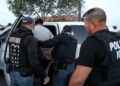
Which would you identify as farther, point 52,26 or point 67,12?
point 67,12

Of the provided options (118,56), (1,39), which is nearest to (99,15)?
(118,56)

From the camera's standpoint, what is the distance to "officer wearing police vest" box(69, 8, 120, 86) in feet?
9.52

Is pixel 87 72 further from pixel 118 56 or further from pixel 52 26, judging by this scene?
pixel 52 26

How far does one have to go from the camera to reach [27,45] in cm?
482

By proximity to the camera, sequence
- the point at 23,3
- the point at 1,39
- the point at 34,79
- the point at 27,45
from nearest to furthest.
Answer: the point at 27,45
the point at 34,79
the point at 1,39
the point at 23,3

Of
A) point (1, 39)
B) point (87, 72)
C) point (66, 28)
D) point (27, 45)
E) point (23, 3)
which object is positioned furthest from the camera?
point (23, 3)

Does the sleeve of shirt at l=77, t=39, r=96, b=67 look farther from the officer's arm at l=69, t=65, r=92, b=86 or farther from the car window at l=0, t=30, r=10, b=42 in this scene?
the car window at l=0, t=30, r=10, b=42

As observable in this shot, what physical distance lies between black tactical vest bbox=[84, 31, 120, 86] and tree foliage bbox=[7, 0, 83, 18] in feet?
69.4

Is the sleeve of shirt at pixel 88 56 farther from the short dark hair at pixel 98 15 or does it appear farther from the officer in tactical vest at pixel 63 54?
the officer in tactical vest at pixel 63 54

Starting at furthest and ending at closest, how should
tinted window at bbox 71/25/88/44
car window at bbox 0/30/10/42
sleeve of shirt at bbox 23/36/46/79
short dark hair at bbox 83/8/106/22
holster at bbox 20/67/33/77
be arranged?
1. car window at bbox 0/30/10/42
2. tinted window at bbox 71/25/88/44
3. holster at bbox 20/67/33/77
4. sleeve of shirt at bbox 23/36/46/79
5. short dark hair at bbox 83/8/106/22

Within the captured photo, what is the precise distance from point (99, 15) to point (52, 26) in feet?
11.5

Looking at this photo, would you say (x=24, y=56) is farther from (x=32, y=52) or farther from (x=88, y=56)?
(x=88, y=56)

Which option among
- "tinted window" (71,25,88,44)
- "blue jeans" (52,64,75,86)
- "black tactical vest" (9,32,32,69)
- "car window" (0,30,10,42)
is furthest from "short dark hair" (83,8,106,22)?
"car window" (0,30,10,42)

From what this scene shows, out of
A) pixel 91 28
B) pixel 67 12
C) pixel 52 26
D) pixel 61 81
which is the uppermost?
pixel 91 28
